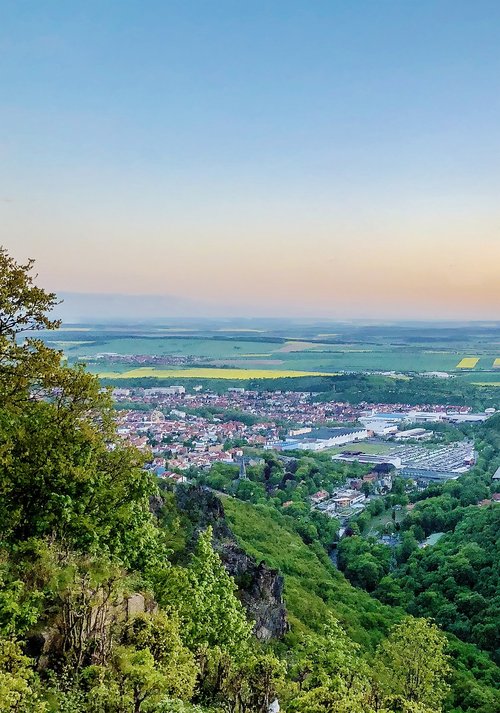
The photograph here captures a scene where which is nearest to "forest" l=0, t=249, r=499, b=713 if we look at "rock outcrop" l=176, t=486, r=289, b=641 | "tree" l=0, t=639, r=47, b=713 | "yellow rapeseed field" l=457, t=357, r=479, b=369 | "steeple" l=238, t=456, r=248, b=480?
"tree" l=0, t=639, r=47, b=713

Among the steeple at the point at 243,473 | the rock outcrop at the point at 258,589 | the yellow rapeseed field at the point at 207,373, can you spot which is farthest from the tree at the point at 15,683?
the yellow rapeseed field at the point at 207,373

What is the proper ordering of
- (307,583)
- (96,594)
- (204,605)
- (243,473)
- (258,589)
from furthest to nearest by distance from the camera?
1. (243,473)
2. (307,583)
3. (258,589)
4. (204,605)
5. (96,594)

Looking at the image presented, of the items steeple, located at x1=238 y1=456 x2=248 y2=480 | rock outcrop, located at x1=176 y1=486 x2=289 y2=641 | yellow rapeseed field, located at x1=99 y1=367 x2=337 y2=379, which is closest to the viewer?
rock outcrop, located at x1=176 y1=486 x2=289 y2=641

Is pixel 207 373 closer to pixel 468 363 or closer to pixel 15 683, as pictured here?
pixel 468 363

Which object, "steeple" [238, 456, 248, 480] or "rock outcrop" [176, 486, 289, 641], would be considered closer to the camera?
"rock outcrop" [176, 486, 289, 641]

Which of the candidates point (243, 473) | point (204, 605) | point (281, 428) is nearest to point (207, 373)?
point (281, 428)

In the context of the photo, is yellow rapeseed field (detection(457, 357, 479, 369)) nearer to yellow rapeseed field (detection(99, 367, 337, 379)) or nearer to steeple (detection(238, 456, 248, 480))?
yellow rapeseed field (detection(99, 367, 337, 379))
